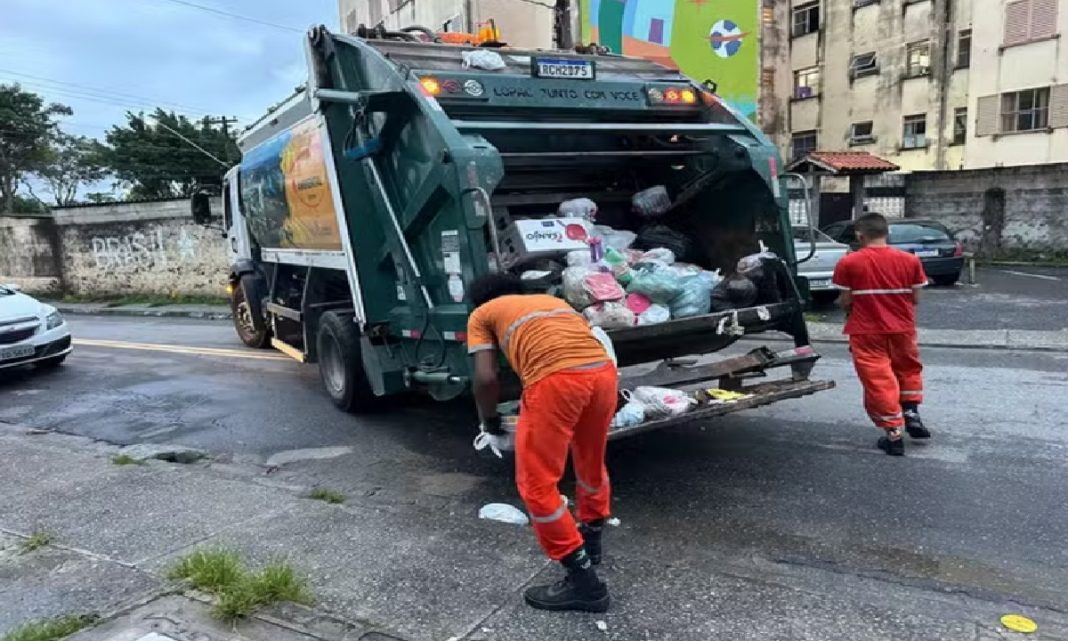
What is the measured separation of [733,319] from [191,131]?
3886cm

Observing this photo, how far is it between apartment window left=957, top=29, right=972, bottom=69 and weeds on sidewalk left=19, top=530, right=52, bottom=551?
25.3 metres

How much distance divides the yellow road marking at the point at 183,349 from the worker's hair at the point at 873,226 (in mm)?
6628

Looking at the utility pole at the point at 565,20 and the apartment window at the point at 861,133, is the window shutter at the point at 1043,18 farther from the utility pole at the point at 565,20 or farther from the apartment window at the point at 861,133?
the utility pole at the point at 565,20

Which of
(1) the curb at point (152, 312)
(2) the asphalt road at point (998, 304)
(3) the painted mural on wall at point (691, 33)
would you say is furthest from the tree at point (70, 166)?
(2) the asphalt road at point (998, 304)

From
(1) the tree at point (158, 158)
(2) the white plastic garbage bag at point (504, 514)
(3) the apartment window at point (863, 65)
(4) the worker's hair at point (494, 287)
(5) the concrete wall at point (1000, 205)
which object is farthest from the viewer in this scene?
(1) the tree at point (158, 158)

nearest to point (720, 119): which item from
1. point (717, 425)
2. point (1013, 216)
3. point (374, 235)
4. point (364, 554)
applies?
point (717, 425)

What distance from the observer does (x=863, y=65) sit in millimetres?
25109

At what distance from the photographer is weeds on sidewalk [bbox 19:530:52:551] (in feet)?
12.1

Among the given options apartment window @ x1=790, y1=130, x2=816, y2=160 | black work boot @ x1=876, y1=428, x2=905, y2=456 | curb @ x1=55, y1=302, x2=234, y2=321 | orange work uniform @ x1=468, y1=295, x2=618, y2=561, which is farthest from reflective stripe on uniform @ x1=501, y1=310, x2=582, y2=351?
apartment window @ x1=790, y1=130, x2=816, y2=160

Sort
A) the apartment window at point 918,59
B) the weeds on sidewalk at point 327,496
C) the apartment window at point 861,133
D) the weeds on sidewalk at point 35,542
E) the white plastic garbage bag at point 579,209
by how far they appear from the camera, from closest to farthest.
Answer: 1. the weeds on sidewalk at point 35,542
2. the weeds on sidewalk at point 327,496
3. the white plastic garbage bag at point 579,209
4. the apartment window at point 918,59
5. the apartment window at point 861,133

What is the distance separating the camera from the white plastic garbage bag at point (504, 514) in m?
3.91

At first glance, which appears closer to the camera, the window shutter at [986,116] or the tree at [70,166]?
the window shutter at [986,116]

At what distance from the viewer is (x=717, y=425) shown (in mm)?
5574

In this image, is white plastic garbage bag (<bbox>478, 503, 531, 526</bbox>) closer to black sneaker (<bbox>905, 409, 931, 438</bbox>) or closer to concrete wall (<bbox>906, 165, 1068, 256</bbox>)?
black sneaker (<bbox>905, 409, 931, 438</bbox>)
